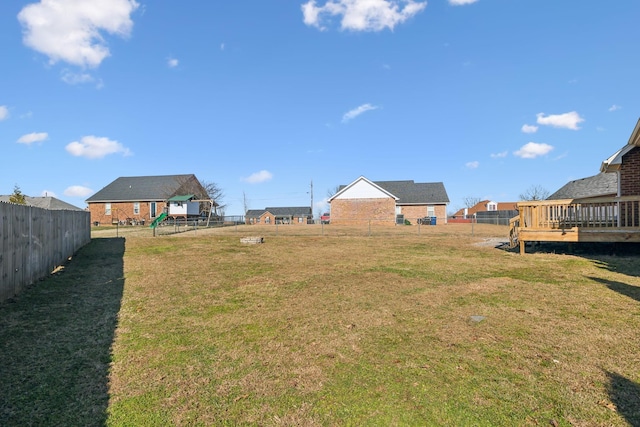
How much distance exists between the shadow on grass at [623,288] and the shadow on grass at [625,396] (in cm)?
361

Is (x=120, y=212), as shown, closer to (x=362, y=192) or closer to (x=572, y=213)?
(x=362, y=192)

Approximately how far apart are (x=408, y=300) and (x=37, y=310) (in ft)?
20.2

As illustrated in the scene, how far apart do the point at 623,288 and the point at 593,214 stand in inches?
217

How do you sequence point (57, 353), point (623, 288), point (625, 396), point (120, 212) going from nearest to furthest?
point (625, 396)
point (57, 353)
point (623, 288)
point (120, 212)

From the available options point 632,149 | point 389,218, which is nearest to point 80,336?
point 632,149

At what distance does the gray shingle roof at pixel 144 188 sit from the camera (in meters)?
44.8

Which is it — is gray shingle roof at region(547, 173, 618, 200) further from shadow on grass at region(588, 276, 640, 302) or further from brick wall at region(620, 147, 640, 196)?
shadow on grass at region(588, 276, 640, 302)

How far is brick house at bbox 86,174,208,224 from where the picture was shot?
44406mm

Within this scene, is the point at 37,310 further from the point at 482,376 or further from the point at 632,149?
the point at 632,149

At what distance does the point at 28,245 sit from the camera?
7.36m

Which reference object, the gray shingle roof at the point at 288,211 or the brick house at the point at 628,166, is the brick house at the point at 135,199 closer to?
the gray shingle roof at the point at 288,211

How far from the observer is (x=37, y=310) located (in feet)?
18.8

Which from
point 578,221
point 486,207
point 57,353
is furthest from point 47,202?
point 486,207

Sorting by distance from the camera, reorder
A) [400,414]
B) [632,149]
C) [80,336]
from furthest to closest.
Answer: [632,149] → [80,336] → [400,414]
